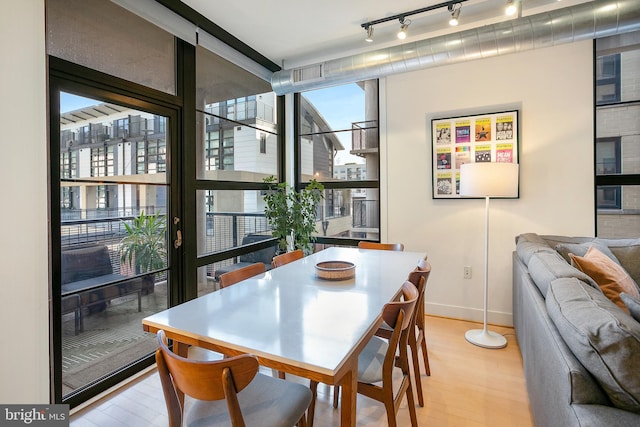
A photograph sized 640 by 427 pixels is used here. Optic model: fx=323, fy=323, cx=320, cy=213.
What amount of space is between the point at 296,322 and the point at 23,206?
5.11 ft

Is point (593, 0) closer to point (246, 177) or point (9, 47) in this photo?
point (246, 177)

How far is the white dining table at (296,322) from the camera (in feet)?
3.44

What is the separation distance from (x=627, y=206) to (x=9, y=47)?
445 centimetres

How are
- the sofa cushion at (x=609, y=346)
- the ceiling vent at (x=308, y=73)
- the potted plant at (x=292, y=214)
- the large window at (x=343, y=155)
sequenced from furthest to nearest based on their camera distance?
the large window at (x=343, y=155)
the potted plant at (x=292, y=214)
the ceiling vent at (x=308, y=73)
the sofa cushion at (x=609, y=346)

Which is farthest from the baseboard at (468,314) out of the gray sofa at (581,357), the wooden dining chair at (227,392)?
the wooden dining chair at (227,392)

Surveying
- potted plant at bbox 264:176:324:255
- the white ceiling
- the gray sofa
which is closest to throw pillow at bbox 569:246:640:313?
the gray sofa

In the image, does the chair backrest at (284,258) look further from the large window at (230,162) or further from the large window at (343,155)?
the large window at (343,155)

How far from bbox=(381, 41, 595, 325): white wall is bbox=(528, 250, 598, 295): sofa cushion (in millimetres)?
1157

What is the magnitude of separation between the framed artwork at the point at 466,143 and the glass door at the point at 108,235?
255 centimetres

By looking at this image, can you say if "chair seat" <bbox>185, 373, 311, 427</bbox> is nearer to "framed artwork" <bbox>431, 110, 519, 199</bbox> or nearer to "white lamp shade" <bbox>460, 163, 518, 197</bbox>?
"white lamp shade" <bbox>460, 163, 518, 197</bbox>

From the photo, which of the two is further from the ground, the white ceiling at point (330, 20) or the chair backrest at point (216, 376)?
the white ceiling at point (330, 20)

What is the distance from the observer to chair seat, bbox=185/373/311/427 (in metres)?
1.17

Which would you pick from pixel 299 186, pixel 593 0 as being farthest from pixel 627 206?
pixel 299 186

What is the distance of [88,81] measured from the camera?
80.2 inches
